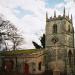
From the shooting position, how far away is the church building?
198 ft

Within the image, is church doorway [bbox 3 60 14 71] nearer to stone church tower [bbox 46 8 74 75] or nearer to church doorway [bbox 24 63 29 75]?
church doorway [bbox 24 63 29 75]

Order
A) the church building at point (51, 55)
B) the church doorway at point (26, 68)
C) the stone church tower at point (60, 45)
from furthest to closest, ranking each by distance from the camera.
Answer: the stone church tower at point (60, 45) < the church doorway at point (26, 68) < the church building at point (51, 55)

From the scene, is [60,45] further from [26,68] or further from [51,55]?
[26,68]

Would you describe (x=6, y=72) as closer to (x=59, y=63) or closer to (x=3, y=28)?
(x=59, y=63)

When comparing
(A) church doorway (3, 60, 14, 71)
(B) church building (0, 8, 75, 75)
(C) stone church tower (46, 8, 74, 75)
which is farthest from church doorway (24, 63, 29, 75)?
(C) stone church tower (46, 8, 74, 75)

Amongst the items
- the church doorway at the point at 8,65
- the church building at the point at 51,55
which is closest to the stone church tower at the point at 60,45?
the church building at the point at 51,55

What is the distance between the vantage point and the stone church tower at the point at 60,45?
62.2 meters

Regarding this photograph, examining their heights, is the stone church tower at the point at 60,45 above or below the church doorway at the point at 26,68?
above

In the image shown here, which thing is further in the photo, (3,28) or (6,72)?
(6,72)

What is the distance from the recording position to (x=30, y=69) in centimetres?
6025

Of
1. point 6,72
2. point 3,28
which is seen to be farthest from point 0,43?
point 6,72

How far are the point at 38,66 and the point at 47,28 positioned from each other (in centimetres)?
1058

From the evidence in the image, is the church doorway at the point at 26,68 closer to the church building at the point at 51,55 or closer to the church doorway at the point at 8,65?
the church building at the point at 51,55

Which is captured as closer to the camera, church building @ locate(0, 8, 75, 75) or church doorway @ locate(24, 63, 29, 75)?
church building @ locate(0, 8, 75, 75)
